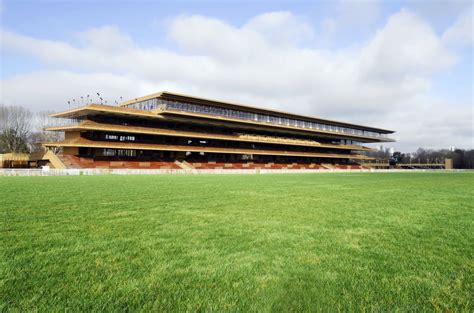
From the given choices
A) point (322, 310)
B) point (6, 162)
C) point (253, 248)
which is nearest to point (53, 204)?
point (253, 248)

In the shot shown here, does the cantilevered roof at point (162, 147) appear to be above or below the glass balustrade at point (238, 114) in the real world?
below

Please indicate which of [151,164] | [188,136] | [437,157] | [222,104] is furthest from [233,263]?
[437,157]

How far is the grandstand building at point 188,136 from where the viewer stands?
53.5 m

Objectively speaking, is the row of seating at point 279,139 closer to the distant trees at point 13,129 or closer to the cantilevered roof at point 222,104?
the cantilevered roof at point 222,104

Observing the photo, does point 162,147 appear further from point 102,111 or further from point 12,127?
point 12,127

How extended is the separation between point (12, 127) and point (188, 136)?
111ft

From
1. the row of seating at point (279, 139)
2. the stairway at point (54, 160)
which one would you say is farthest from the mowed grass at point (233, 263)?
the row of seating at point (279, 139)

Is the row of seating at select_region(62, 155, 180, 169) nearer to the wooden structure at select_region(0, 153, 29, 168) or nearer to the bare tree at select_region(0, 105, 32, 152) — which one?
the wooden structure at select_region(0, 153, 29, 168)

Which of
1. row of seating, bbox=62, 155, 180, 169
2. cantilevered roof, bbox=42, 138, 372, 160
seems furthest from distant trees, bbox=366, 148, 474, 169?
row of seating, bbox=62, 155, 180, 169

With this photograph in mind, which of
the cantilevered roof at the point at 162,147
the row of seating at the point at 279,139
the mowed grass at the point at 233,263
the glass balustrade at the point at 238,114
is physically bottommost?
the mowed grass at the point at 233,263

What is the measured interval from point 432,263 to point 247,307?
309cm

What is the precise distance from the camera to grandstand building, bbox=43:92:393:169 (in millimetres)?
53500

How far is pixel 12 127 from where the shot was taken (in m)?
63.1

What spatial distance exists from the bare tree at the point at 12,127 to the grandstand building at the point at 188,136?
328 inches
